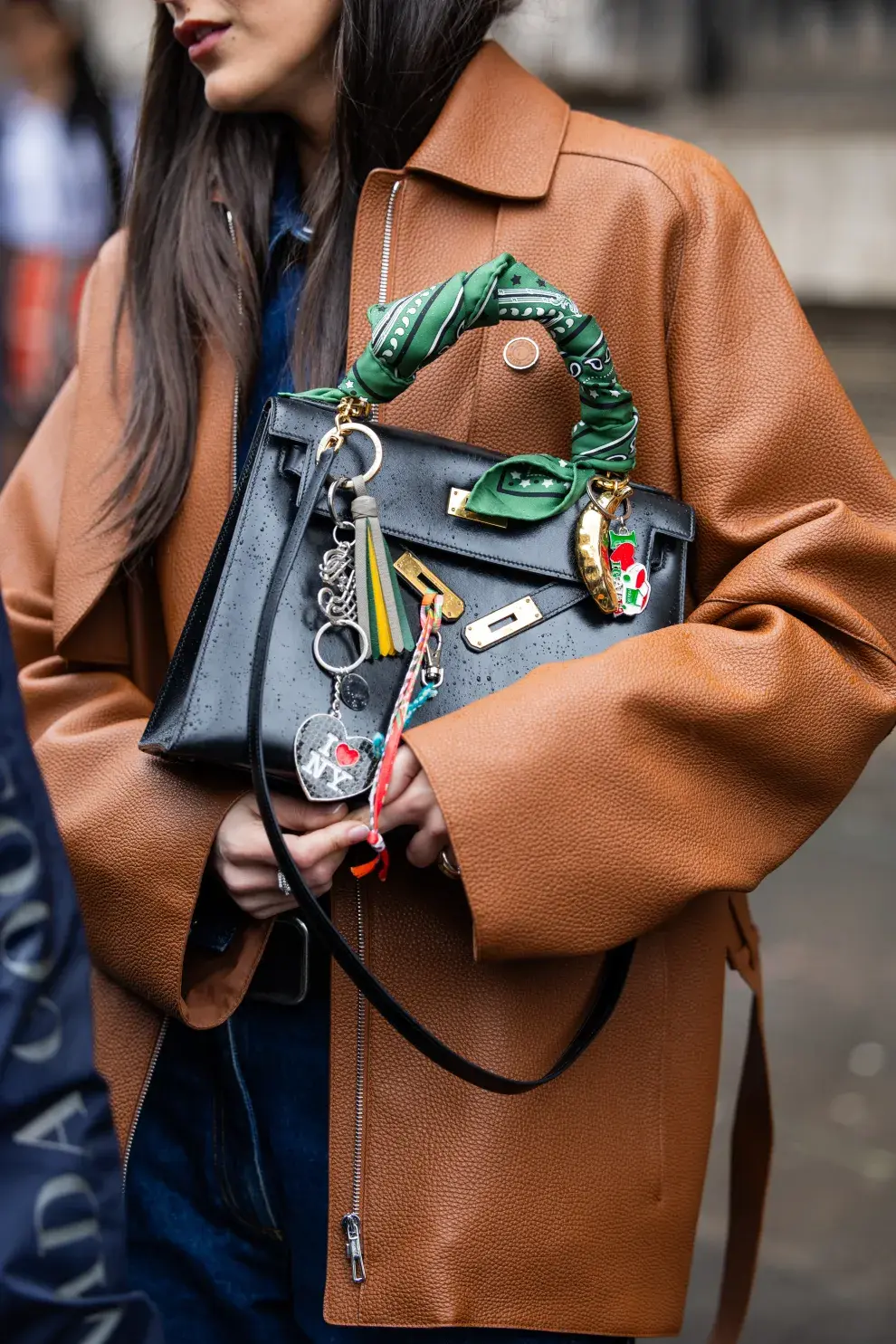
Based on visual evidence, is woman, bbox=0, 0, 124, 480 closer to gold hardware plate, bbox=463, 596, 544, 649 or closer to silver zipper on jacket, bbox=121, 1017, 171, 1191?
silver zipper on jacket, bbox=121, 1017, 171, 1191

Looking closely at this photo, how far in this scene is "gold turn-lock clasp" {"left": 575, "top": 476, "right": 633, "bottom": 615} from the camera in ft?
5.23

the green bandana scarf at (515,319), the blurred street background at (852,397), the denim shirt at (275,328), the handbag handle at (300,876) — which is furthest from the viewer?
the blurred street background at (852,397)

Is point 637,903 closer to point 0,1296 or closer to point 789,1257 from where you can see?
point 0,1296

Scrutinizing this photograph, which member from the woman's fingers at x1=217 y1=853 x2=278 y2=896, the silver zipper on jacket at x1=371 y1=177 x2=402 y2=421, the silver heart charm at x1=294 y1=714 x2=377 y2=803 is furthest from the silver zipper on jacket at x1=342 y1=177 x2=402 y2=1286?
the silver zipper on jacket at x1=371 y1=177 x2=402 y2=421

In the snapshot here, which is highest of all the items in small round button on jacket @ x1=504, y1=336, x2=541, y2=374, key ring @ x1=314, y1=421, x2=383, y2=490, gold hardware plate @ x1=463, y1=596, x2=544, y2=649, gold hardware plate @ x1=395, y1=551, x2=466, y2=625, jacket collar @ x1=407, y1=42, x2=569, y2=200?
jacket collar @ x1=407, y1=42, x2=569, y2=200

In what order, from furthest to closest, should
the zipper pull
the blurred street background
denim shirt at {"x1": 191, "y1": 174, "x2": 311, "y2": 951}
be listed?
the blurred street background, denim shirt at {"x1": 191, "y1": 174, "x2": 311, "y2": 951}, the zipper pull

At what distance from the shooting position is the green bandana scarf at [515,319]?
155 cm

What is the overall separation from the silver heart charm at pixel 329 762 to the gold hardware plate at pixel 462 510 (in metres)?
0.25

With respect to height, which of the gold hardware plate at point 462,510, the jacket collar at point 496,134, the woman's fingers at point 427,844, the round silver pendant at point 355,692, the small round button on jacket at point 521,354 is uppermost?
the jacket collar at point 496,134

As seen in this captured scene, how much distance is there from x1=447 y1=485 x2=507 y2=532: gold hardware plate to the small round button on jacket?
19 cm

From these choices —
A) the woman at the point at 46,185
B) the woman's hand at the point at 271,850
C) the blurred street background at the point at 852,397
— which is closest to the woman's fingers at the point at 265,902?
the woman's hand at the point at 271,850

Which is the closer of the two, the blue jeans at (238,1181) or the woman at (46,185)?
the blue jeans at (238,1181)

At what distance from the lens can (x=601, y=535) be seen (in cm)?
160

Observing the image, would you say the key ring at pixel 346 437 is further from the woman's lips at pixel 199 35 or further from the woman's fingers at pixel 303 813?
the woman's lips at pixel 199 35
